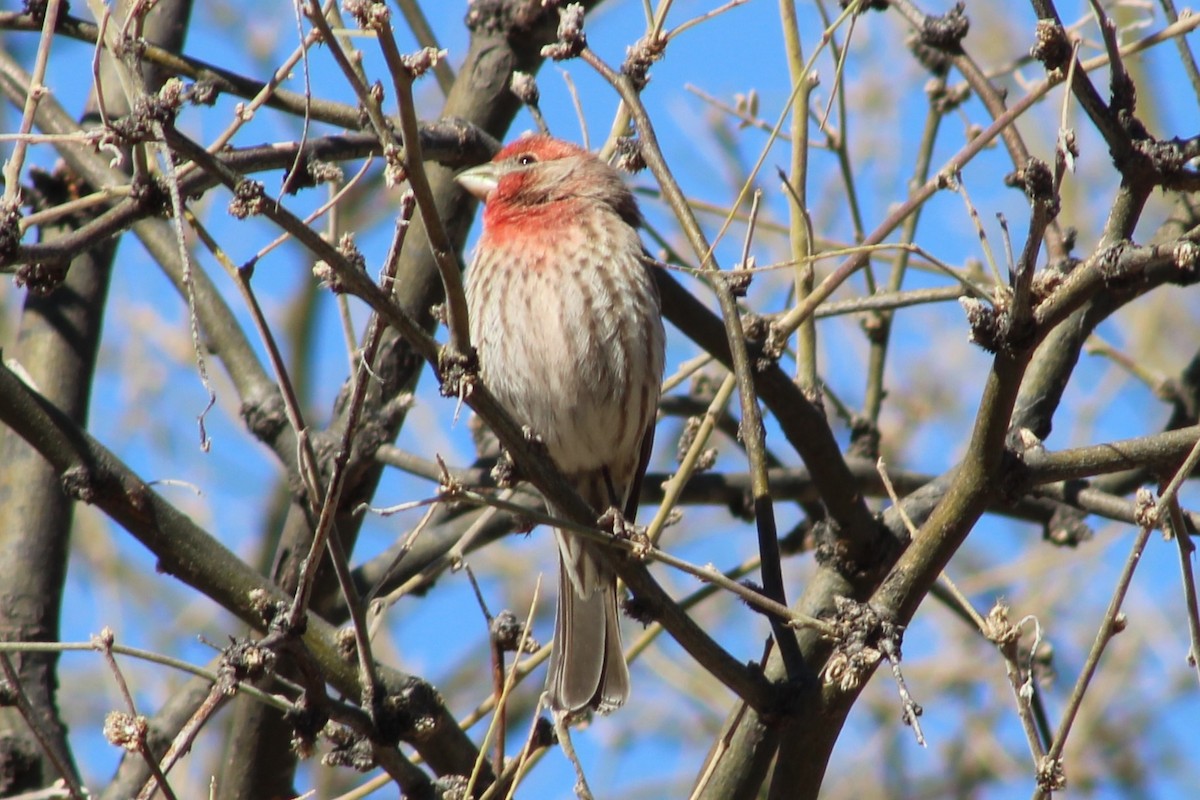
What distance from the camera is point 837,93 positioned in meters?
4.75

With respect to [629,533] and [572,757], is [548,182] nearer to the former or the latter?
[629,533]

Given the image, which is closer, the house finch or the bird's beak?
the house finch

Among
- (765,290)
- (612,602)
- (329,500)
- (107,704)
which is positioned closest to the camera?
(329,500)

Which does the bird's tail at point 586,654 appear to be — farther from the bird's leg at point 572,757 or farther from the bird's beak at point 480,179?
the bird's beak at point 480,179

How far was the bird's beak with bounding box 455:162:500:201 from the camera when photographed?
5227mm

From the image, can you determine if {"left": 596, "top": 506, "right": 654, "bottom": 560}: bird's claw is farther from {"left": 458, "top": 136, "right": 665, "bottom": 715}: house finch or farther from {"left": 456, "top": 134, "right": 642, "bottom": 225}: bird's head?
{"left": 456, "top": 134, "right": 642, "bottom": 225}: bird's head

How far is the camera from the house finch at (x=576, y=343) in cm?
501

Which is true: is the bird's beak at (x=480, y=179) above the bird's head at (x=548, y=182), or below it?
below

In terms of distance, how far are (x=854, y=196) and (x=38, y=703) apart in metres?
3.17

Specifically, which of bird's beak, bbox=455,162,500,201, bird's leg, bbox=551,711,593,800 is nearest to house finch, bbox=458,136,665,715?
bird's beak, bbox=455,162,500,201

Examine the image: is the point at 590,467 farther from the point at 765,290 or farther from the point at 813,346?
the point at 765,290

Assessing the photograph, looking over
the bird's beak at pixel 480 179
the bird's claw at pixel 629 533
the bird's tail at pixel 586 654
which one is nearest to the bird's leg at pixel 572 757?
the bird's claw at pixel 629 533

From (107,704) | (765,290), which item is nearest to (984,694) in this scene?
(765,290)

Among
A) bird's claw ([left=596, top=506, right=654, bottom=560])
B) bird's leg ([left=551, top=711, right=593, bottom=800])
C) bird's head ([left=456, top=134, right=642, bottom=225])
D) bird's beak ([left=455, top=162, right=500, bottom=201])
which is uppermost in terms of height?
bird's head ([left=456, top=134, right=642, bottom=225])
